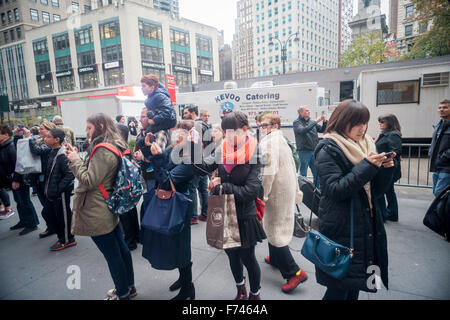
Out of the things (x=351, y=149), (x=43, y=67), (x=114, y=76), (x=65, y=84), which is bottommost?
(x=351, y=149)

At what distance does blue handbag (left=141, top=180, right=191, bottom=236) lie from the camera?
7.36 ft

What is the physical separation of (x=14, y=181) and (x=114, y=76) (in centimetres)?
3749

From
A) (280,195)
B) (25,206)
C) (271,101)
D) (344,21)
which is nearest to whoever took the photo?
(280,195)

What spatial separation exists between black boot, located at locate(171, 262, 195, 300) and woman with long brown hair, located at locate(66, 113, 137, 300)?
0.60 meters

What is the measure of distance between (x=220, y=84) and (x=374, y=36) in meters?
22.9

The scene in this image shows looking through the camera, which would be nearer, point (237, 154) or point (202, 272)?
point (237, 154)

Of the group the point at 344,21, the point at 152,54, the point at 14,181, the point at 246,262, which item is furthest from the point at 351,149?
the point at 344,21

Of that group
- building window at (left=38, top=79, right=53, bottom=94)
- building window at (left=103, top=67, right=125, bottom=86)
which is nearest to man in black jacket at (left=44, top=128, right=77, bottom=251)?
building window at (left=103, top=67, right=125, bottom=86)

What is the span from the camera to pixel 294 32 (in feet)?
214

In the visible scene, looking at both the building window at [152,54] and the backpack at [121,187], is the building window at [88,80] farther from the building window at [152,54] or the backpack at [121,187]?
the backpack at [121,187]

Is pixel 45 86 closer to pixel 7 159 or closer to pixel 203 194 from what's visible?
pixel 7 159

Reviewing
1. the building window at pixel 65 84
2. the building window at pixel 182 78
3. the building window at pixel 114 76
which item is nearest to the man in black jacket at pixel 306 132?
the building window at pixel 114 76
